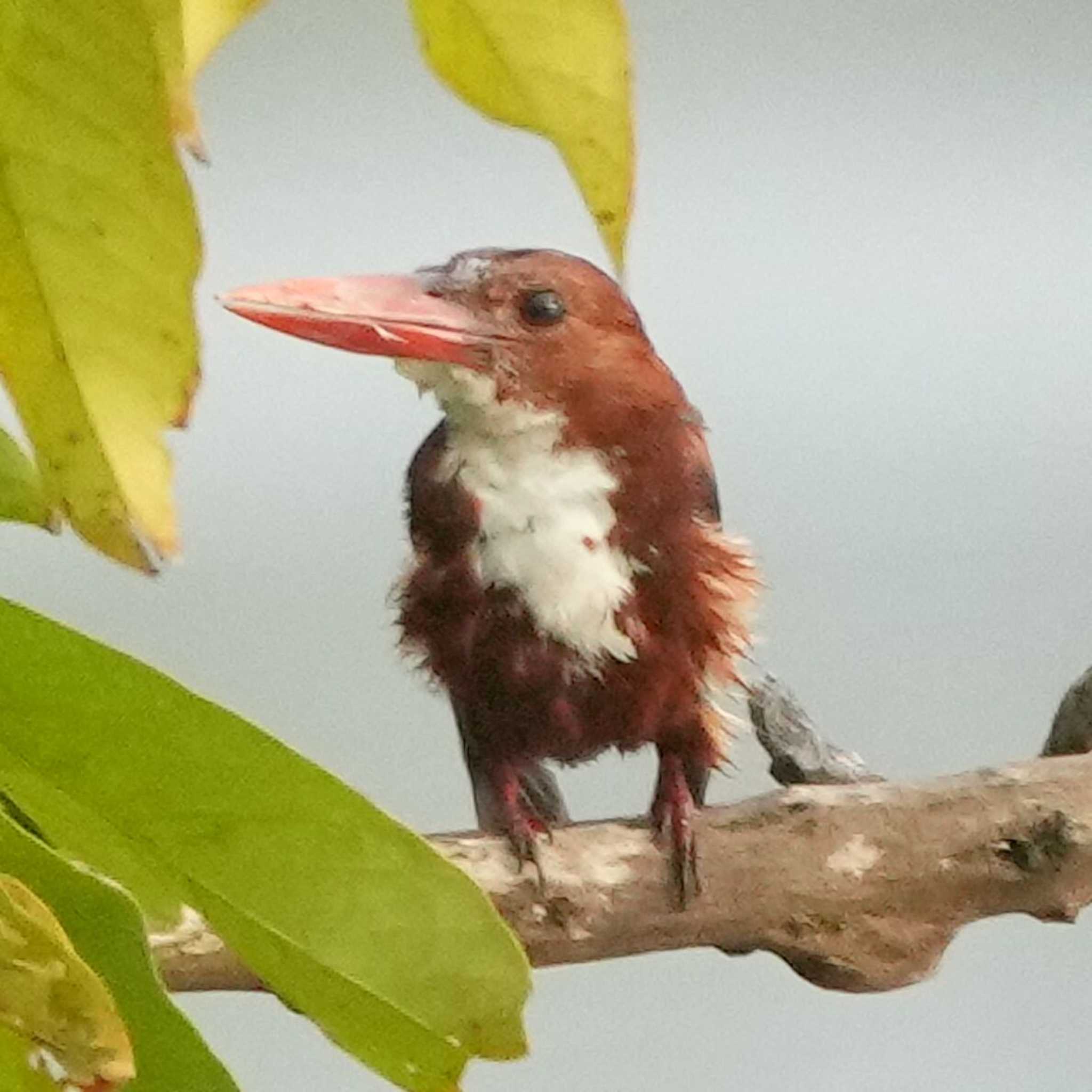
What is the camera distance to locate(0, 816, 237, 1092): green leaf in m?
0.20

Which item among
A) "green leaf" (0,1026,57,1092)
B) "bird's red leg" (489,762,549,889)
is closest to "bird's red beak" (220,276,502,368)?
"bird's red leg" (489,762,549,889)

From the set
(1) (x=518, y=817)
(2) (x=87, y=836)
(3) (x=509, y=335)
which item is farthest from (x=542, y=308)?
(2) (x=87, y=836)

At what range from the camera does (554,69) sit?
232 mm

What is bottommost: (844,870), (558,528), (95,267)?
(844,870)

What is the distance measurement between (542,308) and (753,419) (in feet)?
0.99

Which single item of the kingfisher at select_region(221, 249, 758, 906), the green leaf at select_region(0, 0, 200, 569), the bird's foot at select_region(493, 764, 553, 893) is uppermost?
the green leaf at select_region(0, 0, 200, 569)

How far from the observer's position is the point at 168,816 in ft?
0.76

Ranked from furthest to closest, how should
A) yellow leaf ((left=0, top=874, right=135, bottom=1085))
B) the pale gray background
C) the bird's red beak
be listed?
the pale gray background → the bird's red beak → yellow leaf ((left=0, top=874, right=135, bottom=1085))

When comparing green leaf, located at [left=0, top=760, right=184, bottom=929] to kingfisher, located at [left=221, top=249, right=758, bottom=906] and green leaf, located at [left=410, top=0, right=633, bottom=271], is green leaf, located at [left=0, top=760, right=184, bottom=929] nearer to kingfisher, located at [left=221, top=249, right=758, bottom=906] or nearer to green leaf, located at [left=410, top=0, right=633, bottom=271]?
green leaf, located at [left=410, top=0, right=633, bottom=271]

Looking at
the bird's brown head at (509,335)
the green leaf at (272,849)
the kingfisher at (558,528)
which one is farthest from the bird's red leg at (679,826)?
the green leaf at (272,849)

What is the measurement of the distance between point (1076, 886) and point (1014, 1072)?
0.32m

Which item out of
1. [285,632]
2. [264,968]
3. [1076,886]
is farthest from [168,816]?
[285,632]

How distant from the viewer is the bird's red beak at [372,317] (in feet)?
1.38

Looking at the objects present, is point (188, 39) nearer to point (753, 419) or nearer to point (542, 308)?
point (542, 308)
